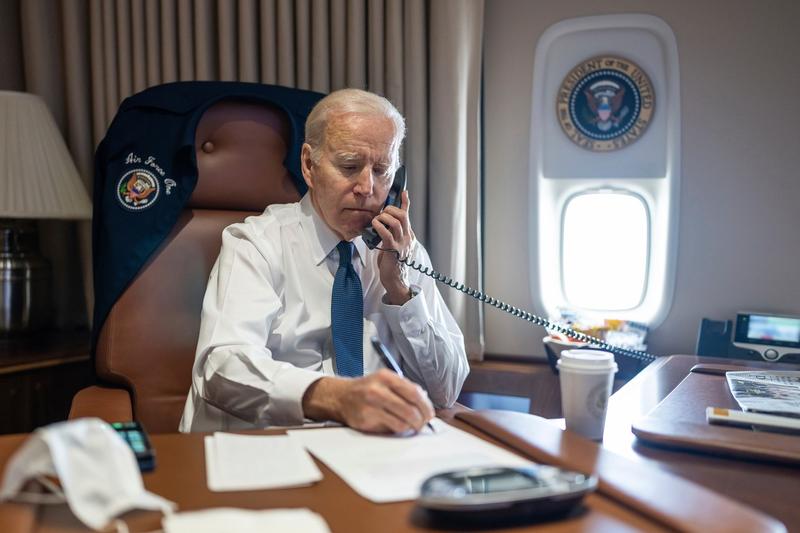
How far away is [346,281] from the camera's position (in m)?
1.65

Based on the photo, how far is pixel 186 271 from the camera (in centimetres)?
181

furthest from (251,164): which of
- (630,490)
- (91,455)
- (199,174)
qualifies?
(630,490)

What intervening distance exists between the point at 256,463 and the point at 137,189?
1.13 meters

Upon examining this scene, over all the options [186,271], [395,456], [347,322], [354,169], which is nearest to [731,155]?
[354,169]

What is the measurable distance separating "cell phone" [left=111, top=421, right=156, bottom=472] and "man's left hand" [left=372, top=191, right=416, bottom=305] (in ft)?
2.60

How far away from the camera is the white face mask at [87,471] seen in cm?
67

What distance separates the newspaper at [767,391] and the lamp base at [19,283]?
2137mm

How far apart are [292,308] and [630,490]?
3.42ft

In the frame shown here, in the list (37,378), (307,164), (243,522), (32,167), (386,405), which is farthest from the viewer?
(32,167)

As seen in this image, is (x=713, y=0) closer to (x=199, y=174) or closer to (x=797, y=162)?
(x=797, y=162)

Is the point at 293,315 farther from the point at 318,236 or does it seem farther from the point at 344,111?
the point at 344,111

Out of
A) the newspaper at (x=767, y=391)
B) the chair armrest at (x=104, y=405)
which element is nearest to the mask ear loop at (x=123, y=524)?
the chair armrest at (x=104, y=405)

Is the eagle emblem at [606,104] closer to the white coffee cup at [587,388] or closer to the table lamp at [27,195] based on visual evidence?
the white coffee cup at [587,388]

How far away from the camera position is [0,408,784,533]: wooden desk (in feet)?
2.21
